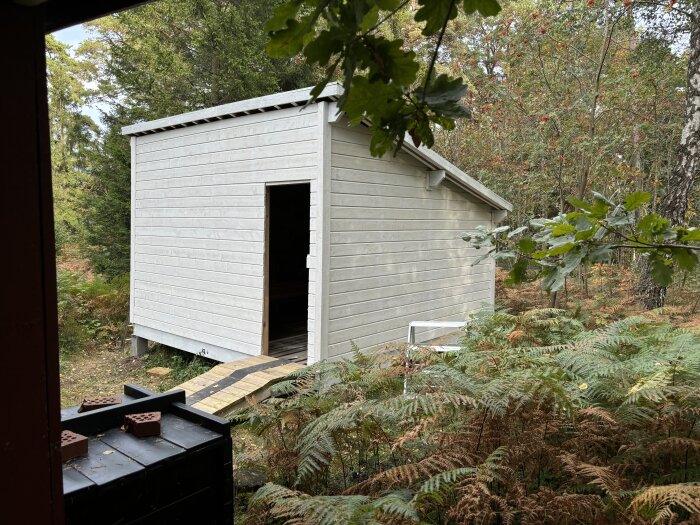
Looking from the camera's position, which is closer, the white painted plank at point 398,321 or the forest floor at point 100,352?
the white painted plank at point 398,321

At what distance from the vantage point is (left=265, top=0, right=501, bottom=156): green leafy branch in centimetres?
89

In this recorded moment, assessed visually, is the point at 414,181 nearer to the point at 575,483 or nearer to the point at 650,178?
the point at 575,483

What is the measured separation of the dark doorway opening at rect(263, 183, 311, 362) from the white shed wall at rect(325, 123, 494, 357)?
2526 millimetres

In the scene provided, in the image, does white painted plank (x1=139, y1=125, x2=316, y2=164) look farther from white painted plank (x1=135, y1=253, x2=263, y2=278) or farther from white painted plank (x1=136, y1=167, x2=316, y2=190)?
white painted plank (x1=135, y1=253, x2=263, y2=278)

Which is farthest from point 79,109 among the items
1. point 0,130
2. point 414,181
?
point 0,130

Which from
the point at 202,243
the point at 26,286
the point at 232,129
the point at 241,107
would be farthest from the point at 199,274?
the point at 26,286

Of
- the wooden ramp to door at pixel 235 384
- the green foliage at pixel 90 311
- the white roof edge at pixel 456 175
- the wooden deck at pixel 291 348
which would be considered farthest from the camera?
the green foliage at pixel 90 311

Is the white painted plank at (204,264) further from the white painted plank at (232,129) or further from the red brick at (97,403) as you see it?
the red brick at (97,403)

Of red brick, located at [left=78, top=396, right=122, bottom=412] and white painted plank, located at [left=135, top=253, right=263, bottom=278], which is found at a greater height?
white painted plank, located at [left=135, top=253, right=263, bottom=278]

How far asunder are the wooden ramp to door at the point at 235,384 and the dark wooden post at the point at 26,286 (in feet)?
12.8

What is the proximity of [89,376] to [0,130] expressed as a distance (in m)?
8.23

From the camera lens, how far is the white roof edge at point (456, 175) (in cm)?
695

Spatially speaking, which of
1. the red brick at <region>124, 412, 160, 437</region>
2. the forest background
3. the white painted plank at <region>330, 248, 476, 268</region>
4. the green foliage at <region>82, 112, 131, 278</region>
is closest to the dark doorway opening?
the white painted plank at <region>330, 248, 476, 268</region>

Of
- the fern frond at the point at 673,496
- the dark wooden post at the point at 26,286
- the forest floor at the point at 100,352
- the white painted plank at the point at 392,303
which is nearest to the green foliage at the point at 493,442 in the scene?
the fern frond at the point at 673,496
